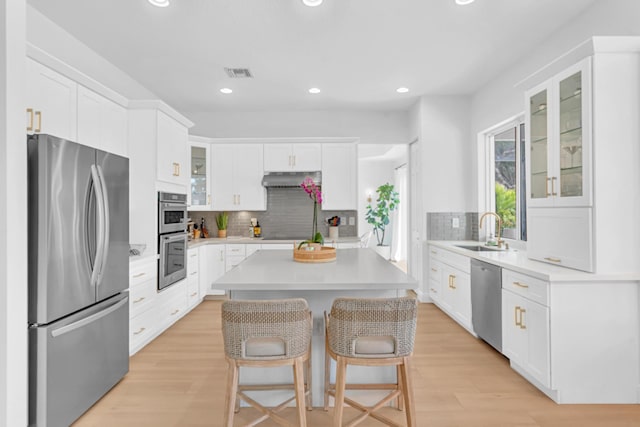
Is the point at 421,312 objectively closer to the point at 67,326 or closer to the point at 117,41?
the point at 67,326

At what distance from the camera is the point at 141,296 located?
3.38 m

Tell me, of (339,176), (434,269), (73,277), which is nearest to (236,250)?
(339,176)

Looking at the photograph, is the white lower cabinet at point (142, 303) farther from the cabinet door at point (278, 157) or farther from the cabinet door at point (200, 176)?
the cabinet door at point (278, 157)

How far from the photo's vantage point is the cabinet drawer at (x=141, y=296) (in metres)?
3.22

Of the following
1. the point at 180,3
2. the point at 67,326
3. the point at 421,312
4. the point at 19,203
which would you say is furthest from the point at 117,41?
the point at 421,312

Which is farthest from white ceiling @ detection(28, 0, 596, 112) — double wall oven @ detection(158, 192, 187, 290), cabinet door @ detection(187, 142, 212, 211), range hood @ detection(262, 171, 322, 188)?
double wall oven @ detection(158, 192, 187, 290)

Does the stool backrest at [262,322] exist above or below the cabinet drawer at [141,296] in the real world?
above

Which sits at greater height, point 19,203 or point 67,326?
point 19,203

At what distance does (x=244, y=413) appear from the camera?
2334 mm

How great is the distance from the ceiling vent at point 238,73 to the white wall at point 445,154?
7.77ft

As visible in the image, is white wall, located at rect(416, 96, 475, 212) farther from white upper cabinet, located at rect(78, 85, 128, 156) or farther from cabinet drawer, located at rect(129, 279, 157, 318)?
white upper cabinet, located at rect(78, 85, 128, 156)

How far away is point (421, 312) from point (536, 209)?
2127 mm

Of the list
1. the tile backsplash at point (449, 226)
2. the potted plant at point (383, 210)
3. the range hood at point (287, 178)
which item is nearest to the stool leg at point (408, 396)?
the tile backsplash at point (449, 226)

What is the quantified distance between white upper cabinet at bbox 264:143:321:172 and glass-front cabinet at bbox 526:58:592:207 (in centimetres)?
311
